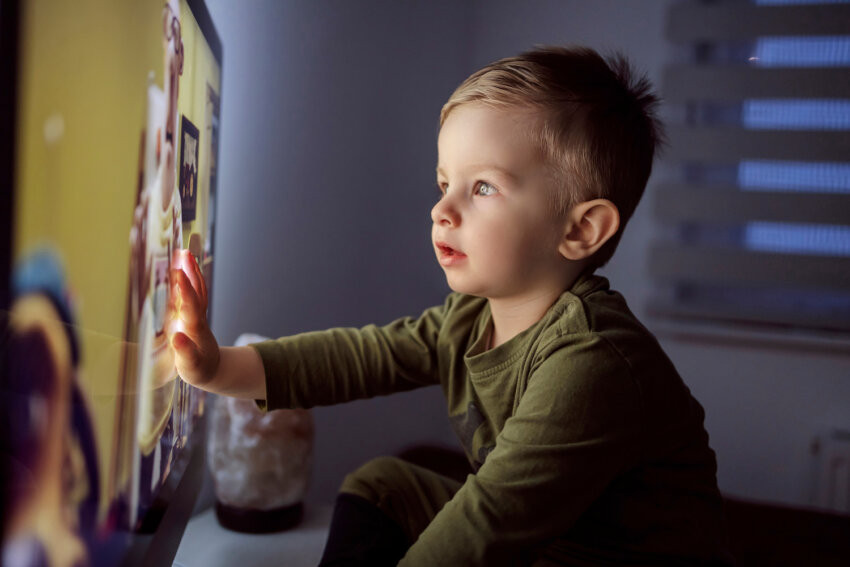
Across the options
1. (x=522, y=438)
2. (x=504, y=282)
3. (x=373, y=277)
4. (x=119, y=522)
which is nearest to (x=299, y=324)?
(x=373, y=277)

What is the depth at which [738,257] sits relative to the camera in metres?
1.65

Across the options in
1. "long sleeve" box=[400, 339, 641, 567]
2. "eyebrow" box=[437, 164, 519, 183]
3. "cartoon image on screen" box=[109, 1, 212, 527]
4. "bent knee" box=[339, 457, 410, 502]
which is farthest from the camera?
"bent knee" box=[339, 457, 410, 502]

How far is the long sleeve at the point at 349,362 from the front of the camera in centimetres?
85

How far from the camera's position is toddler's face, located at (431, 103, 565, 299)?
80cm

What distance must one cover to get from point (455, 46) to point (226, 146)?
74cm

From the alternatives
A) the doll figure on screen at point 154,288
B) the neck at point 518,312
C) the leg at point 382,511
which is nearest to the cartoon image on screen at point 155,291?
the doll figure on screen at point 154,288

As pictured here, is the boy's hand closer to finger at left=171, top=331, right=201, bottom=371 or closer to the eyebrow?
finger at left=171, top=331, right=201, bottom=371

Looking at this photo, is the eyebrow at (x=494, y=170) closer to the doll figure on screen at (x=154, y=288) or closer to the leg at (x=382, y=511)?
the doll figure on screen at (x=154, y=288)

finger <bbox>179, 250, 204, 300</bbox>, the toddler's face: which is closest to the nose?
the toddler's face

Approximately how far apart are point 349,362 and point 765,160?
1172 mm

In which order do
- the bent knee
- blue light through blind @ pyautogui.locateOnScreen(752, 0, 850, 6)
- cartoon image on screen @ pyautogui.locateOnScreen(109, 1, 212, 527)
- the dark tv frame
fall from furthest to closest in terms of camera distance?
blue light through blind @ pyautogui.locateOnScreen(752, 0, 850, 6) → the bent knee → cartoon image on screen @ pyautogui.locateOnScreen(109, 1, 212, 527) → the dark tv frame

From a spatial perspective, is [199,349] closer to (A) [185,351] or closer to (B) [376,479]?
(A) [185,351]

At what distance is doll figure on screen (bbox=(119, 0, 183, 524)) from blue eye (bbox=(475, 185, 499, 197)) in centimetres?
33

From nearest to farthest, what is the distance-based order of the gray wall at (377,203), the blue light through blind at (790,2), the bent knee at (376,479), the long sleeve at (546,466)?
the long sleeve at (546,466) → the bent knee at (376,479) → the gray wall at (377,203) → the blue light through blind at (790,2)
